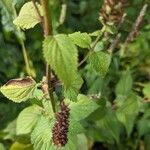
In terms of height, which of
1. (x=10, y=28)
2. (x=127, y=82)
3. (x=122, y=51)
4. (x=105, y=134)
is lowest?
(x=105, y=134)

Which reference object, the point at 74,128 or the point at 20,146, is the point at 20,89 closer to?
A: the point at 74,128

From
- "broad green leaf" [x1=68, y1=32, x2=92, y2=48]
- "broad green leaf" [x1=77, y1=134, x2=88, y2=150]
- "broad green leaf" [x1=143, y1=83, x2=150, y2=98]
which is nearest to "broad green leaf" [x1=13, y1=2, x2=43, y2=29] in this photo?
"broad green leaf" [x1=68, y1=32, x2=92, y2=48]

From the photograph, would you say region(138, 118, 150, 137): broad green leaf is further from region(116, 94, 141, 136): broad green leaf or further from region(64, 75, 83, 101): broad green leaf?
region(64, 75, 83, 101): broad green leaf

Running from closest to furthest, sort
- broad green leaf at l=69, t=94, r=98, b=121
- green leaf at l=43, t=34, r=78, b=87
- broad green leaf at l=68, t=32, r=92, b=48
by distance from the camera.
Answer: green leaf at l=43, t=34, r=78, b=87
broad green leaf at l=68, t=32, r=92, b=48
broad green leaf at l=69, t=94, r=98, b=121

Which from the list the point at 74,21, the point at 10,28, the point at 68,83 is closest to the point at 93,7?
the point at 74,21

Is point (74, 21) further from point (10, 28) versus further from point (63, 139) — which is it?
point (63, 139)

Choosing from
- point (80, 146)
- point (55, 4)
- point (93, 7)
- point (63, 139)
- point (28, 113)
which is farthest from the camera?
point (93, 7)

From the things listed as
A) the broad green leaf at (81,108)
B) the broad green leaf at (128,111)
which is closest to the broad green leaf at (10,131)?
the broad green leaf at (128,111)
